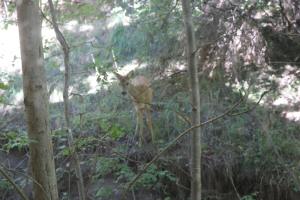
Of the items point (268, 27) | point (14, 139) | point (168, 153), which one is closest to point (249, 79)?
point (268, 27)

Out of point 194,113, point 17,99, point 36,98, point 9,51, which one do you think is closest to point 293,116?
point 194,113

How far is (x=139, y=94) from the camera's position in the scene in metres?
5.87

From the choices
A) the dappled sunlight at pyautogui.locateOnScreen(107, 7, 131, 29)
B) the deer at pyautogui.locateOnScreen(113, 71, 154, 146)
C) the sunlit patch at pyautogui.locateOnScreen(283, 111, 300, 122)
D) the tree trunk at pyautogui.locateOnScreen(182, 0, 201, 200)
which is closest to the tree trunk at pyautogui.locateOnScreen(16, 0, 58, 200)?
the tree trunk at pyautogui.locateOnScreen(182, 0, 201, 200)

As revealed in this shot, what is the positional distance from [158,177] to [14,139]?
296 cm

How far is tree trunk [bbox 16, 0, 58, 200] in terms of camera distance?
2.66 metres

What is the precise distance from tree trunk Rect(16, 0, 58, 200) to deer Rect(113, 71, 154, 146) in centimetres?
298

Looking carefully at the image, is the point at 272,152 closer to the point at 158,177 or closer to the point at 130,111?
the point at 158,177

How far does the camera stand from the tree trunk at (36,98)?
8.72 ft

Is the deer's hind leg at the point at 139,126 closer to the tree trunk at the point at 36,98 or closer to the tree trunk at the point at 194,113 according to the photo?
the tree trunk at the point at 194,113

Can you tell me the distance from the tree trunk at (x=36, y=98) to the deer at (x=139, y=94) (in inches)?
117

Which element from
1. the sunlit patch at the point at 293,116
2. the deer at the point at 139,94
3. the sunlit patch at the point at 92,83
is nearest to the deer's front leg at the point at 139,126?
the deer at the point at 139,94

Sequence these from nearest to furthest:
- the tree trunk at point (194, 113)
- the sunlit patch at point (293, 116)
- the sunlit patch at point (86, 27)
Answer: the tree trunk at point (194, 113), the sunlit patch at point (293, 116), the sunlit patch at point (86, 27)

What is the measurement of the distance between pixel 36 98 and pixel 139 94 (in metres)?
3.19

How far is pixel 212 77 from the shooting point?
7141 millimetres
